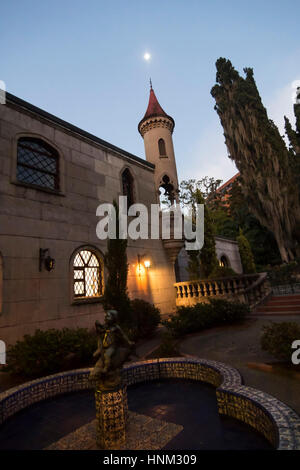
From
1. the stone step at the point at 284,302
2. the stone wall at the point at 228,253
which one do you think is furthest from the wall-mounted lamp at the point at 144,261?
→ the stone step at the point at 284,302

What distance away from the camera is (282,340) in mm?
5113

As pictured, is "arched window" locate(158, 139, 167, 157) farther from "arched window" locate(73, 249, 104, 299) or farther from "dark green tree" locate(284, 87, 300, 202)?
"dark green tree" locate(284, 87, 300, 202)

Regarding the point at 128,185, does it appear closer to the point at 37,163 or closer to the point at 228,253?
the point at 37,163

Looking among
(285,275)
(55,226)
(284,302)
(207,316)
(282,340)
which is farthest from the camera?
(285,275)

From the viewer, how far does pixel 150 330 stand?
32.6ft

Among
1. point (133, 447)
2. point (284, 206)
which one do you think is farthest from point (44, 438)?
point (284, 206)

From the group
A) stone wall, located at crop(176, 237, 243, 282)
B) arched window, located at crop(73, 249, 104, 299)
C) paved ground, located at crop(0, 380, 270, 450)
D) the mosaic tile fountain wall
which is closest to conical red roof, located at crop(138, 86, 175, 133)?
stone wall, located at crop(176, 237, 243, 282)

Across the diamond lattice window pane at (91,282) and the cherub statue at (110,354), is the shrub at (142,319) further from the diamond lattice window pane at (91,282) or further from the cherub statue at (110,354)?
the cherub statue at (110,354)

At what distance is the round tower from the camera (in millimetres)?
16297

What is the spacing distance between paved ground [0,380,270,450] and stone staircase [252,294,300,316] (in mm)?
6786

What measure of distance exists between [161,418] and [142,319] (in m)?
6.33

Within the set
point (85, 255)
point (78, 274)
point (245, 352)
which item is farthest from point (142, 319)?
point (245, 352)

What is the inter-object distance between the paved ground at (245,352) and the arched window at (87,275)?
4.63 metres

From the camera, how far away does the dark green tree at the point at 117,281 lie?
9180mm
